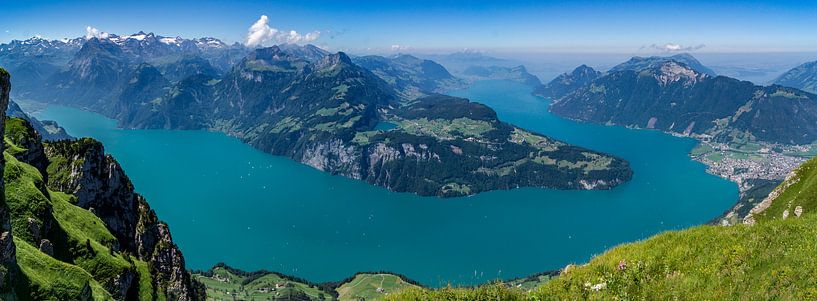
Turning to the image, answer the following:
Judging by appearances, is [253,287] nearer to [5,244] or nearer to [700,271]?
[5,244]

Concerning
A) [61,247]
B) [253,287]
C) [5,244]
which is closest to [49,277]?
[5,244]

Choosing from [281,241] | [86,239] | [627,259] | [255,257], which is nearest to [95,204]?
[86,239]

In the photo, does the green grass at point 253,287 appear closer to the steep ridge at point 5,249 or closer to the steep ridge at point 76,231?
the steep ridge at point 76,231

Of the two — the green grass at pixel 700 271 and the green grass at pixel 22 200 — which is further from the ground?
the green grass at pixel 700 271

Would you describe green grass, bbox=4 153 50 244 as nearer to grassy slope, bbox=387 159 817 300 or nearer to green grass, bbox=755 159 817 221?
grassy slope, bbox=387 159 817 300

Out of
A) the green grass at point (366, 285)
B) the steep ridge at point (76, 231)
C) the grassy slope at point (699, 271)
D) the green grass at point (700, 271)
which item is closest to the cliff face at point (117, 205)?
the steep ridge at point (76, 231)

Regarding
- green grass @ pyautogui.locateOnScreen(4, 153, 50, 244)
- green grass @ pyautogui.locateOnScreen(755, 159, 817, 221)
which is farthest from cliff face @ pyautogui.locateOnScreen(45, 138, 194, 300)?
green grass @ pyautogui.locateOnScreen(755, 159, 817, 221)
